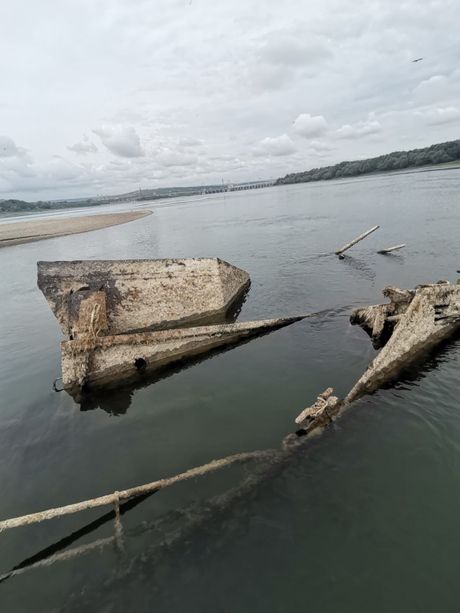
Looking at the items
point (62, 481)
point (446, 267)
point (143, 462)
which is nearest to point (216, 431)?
point (143, 462)

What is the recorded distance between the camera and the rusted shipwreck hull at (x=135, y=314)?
875 centimetres

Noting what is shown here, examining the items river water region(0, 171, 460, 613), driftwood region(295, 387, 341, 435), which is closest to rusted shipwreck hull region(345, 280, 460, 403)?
river water region(0, 171, 460, 613)

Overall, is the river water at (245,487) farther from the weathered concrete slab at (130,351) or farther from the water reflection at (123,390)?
the weathered concrete slab at (130,351)

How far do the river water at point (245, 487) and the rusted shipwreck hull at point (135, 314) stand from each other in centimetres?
63

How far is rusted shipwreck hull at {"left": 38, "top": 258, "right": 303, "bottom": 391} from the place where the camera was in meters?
8.75

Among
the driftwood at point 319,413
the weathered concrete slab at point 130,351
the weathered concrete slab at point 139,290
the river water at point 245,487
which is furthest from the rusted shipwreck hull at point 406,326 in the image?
the weathered concrete slab at point 139,290

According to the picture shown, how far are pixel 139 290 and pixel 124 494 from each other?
7605mm

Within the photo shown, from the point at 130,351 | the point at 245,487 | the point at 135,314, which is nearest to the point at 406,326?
the point at 245,487

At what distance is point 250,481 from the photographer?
215 inches

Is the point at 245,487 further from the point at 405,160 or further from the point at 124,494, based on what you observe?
the point at 405,160

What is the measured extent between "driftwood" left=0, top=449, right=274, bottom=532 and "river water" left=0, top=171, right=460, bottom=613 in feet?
0.68

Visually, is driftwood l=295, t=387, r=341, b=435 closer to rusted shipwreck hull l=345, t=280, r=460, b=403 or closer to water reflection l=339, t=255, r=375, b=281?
rusted shipwreck hull l=345, t=280, r=460, b=403

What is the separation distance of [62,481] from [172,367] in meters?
4.14

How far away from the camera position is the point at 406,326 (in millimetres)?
8828
